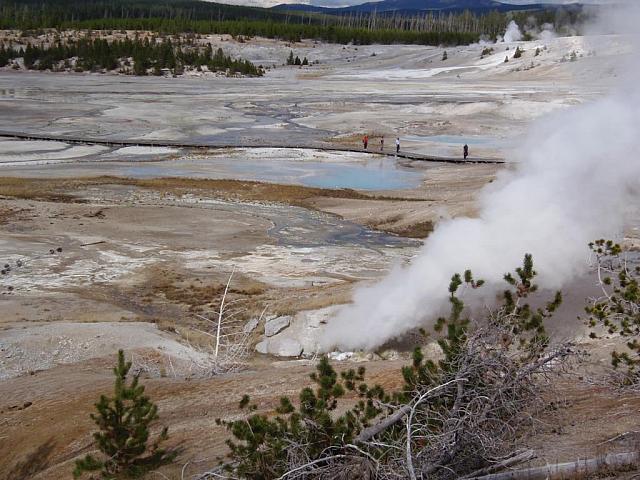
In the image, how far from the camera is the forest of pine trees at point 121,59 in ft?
240

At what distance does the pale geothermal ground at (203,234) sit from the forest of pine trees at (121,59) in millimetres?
22193

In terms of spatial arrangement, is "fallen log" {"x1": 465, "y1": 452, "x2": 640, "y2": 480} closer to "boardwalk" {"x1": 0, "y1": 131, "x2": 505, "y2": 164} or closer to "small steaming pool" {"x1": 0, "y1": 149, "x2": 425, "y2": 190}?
"small steaming pool" {"x1": 0, "y1": 149, "x2": 425, "y2": 190}

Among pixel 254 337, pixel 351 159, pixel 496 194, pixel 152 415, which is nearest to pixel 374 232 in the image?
pixel 496 194

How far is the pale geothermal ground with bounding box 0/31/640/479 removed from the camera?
8.25m

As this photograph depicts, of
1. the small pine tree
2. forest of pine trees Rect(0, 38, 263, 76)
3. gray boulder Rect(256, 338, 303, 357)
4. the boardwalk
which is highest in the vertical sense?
forest of pine trees Rect(0, 38, 263, 76)

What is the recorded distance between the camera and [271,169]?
1133 inches

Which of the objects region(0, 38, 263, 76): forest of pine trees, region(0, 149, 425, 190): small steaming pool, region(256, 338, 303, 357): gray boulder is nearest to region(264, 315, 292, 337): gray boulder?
region(256, 338, 303, 357): gray boulder

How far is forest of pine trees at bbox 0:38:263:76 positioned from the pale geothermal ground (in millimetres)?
22193

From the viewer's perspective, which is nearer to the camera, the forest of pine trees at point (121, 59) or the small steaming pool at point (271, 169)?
the small steaming pool at point (271, 169)

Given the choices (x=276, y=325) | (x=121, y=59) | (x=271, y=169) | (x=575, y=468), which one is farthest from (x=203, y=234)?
(x=121, y=59)

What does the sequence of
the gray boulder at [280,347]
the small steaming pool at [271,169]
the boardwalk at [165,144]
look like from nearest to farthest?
1. the gray boulder at [280,347]
2. the small steaming pool at [271,169]
3. the boardwalk at [165,144]

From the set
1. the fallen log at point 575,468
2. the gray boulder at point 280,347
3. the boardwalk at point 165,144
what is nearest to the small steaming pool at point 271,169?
the boardwalk at point 165,144

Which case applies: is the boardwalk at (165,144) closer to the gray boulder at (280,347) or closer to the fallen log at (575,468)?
the gray boulder at (280,347)

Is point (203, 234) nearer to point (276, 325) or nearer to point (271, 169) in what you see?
point (276, 325)
